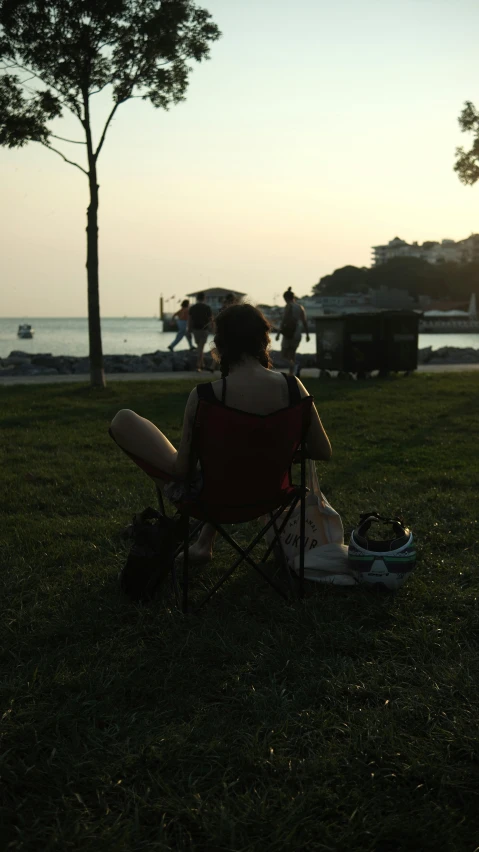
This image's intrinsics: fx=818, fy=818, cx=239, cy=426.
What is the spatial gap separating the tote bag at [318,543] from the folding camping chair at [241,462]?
24 centimetres

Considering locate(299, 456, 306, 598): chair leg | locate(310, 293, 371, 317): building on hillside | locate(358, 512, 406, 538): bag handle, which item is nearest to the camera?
locate(299, 456, 306, 598): chair leg

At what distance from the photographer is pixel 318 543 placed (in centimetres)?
414

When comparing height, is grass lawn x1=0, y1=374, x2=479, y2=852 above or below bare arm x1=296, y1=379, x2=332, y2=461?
below

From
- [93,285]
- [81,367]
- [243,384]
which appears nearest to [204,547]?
[243,384]

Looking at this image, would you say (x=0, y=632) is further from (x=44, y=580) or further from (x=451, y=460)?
(x=451, y=460)

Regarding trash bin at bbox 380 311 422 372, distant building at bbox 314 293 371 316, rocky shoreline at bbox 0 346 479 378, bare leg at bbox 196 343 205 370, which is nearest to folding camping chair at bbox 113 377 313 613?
trash bin at bbox 380 311 422 372

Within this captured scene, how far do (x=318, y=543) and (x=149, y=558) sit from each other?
0.90 metres

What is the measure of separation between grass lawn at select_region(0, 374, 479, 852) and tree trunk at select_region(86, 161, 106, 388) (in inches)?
325

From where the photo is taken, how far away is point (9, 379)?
1645cm

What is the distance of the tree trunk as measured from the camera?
12.9 m

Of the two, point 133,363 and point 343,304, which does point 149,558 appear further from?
point 343,304

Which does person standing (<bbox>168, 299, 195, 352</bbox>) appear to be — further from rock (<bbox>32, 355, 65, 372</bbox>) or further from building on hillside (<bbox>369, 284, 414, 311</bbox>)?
building on hillside (<bbox>369, 284, 414, 311</bbox>)

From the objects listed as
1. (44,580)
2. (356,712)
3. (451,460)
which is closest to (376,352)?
(451,460)

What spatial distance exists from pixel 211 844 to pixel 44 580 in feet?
7.31
